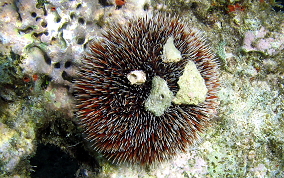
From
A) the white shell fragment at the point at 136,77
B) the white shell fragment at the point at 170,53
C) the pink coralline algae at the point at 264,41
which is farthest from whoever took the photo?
the pink coralline algae at the point at 264,41

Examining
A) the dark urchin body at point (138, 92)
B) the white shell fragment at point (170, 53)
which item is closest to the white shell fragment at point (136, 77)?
the dark urchin body at point (138, 92)

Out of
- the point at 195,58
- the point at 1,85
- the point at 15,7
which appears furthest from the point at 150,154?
the point at 15,7

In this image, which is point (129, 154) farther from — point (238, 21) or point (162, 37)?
point (238, 21)

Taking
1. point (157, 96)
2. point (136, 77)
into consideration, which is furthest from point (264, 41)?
point (136, 77)

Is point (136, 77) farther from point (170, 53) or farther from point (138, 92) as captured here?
point (170, 53)

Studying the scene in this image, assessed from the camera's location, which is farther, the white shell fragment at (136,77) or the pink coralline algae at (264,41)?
the pink coralline algae at (264,41)

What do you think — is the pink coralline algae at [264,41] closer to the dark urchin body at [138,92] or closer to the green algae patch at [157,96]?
the dark urchin body at [138,92]

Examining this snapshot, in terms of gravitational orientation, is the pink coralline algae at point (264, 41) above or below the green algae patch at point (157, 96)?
above

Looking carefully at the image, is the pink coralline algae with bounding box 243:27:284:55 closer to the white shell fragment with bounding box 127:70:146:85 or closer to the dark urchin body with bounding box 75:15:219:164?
the dark urchin body with bounding box 75:15:219:164
